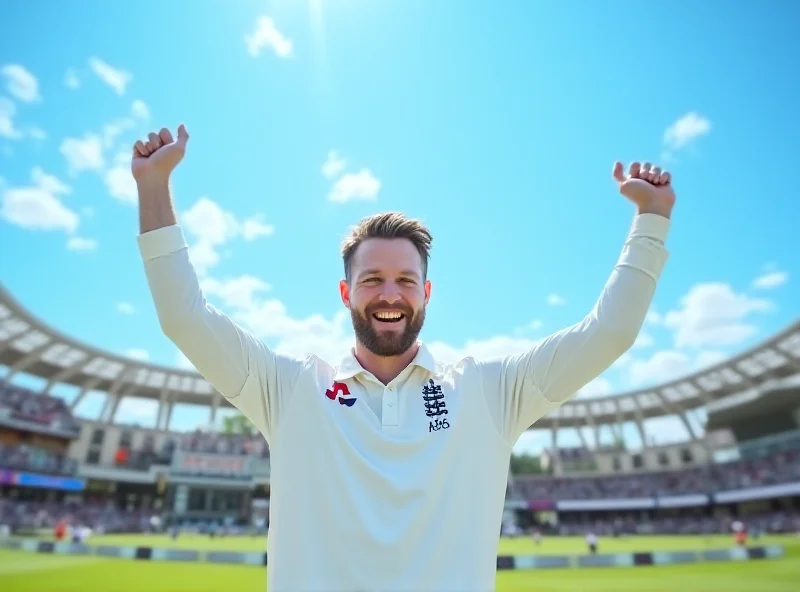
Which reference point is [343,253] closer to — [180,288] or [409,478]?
[180,288]

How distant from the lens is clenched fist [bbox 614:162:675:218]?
2141mm

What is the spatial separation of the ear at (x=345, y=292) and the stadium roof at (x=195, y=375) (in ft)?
128

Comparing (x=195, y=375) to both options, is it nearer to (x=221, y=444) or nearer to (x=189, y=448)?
(x=189, y=448)

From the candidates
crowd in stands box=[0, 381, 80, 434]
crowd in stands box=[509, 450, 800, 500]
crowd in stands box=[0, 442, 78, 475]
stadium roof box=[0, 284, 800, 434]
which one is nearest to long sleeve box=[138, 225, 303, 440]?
stadium roof box=[0, 284, 800, 434]

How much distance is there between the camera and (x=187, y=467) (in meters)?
53.0

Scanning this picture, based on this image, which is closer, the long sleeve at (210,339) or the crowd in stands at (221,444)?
the long sleeve at (210,339)

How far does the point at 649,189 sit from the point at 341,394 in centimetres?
155

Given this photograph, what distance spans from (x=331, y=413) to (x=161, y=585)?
46.8 feet

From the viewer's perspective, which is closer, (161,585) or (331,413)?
(331,413)

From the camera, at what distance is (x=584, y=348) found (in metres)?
2.05

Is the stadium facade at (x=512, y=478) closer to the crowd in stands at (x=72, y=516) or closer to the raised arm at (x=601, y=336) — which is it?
the crowd in stands at (x=72, y=516)

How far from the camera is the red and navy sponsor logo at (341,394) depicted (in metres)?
2.18

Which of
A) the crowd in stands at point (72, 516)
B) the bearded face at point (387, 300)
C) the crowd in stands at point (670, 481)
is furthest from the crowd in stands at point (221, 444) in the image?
the bearded face at point (387, 300)

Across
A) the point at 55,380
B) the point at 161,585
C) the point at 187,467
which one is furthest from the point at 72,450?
the point at 161,585
